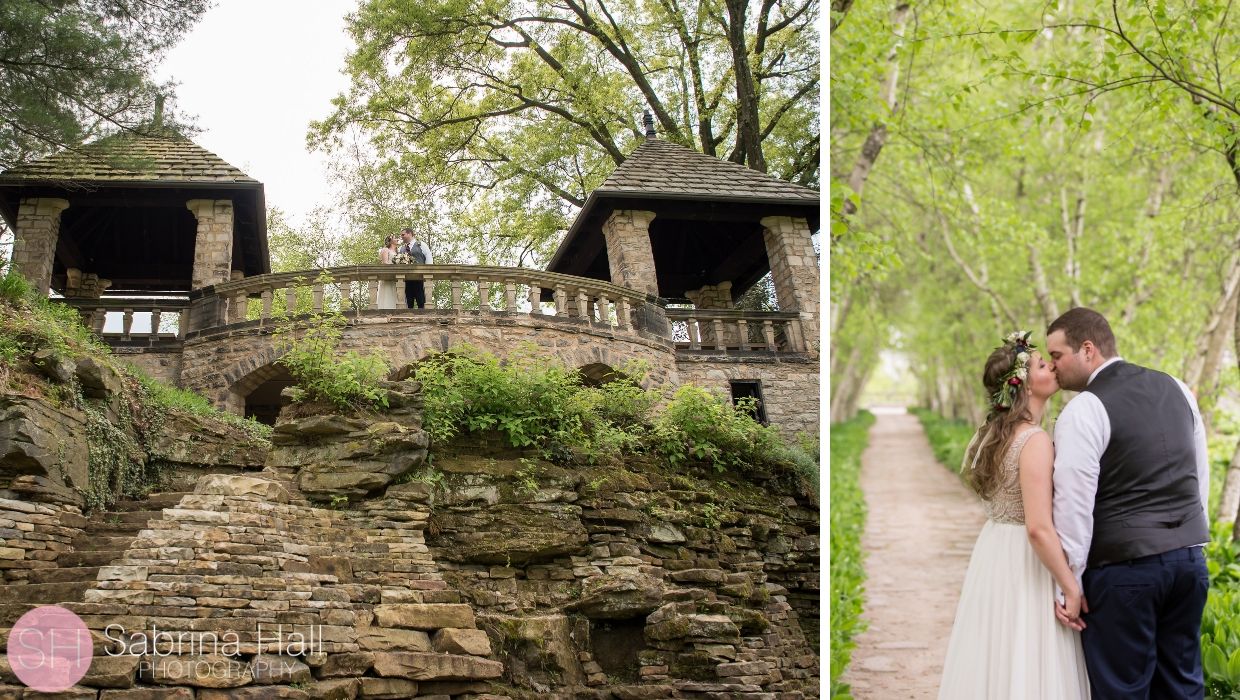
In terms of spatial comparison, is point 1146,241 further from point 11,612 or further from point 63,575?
point 11,612

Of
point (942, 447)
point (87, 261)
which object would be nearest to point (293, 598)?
point (87, 261)

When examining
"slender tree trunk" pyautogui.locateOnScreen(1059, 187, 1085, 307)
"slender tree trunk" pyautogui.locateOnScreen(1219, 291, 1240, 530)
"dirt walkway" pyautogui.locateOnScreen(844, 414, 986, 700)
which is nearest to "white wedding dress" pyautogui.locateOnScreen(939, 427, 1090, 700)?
"dirt walkway" pyautogui.locateOnScreen(844, 414, 986, 700)

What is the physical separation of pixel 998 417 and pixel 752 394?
178 centimetres

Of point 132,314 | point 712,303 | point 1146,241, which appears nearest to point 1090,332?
point 712,303

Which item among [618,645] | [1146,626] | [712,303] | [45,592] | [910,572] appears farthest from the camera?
[910,572]

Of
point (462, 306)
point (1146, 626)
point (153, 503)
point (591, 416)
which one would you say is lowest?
point (1146, 626)

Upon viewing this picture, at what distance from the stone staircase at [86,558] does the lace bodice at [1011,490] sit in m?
3.49

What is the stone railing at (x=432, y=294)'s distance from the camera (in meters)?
4.67

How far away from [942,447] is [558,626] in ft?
52.0

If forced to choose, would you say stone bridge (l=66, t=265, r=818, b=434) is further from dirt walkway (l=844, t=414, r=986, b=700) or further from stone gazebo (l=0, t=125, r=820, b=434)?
dirt walkway (l=844, t=414, r=986, b=700)

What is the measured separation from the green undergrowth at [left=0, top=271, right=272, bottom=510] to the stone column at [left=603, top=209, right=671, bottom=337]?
2073 millimetres

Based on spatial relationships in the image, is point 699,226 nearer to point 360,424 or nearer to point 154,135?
point 360,424

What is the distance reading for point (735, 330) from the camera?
496cm

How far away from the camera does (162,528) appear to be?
444 centimetres
